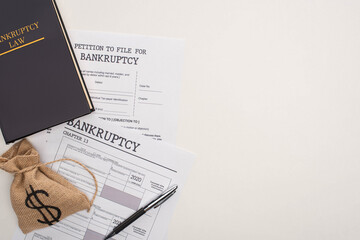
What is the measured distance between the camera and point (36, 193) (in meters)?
0.56

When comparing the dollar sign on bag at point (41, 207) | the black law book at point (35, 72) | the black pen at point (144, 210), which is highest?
the black law book at point (35, 72)

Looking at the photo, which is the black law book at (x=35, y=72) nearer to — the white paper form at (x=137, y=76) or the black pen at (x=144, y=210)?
the white paper form at (x=137, y=76)

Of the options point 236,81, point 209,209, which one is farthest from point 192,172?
point 236,81

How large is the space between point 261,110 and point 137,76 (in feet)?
0.92

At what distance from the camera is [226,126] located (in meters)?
0.59

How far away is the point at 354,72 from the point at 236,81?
10.5 inches

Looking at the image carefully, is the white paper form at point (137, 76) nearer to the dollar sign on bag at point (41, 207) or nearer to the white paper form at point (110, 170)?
the white paper form at point (110, 170)

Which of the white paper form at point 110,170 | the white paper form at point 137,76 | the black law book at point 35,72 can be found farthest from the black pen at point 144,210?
the black law book at point 35,72

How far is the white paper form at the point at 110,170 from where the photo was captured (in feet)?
1.93

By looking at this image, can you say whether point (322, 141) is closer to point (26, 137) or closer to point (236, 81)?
point (236, 81)

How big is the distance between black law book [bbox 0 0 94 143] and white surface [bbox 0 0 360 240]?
0.05m

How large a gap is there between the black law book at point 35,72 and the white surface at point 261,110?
0.16ft

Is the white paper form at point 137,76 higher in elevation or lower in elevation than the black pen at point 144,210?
higher

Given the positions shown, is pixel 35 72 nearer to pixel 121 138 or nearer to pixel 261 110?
pixel 121 138
